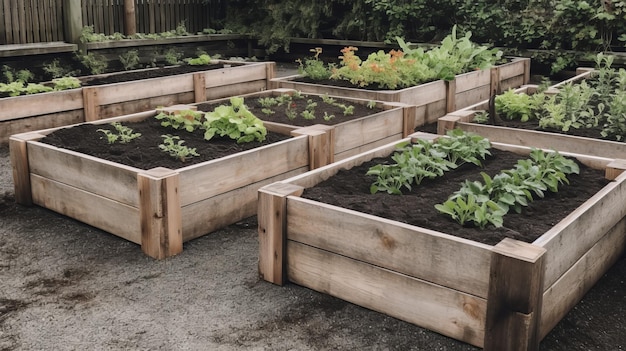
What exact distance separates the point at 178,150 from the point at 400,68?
3333 mm

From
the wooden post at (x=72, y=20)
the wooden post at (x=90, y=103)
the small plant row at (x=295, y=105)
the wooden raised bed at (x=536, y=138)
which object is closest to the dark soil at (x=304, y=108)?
the small plant row at (x=295, y=105)

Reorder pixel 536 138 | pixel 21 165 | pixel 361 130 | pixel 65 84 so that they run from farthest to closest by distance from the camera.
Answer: pixel 65 84 → pixel 361 130 → pixel 536 138 → pixel 21 165

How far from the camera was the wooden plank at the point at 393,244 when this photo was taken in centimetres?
301

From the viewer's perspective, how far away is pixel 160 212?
3982 mm

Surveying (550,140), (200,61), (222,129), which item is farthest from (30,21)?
(550,140)

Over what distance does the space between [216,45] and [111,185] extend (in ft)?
26.8

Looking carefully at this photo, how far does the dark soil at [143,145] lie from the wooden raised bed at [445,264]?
1.09 metres

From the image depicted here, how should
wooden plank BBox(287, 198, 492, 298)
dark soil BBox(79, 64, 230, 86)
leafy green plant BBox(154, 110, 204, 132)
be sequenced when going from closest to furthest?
wooden plank BBox(287, 198, 492, 298) < leafy green plant BBox(154, 110, 204, 132) < dark soil BBox(79, 64, 230, 86)

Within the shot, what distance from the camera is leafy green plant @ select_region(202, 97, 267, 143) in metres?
5.07

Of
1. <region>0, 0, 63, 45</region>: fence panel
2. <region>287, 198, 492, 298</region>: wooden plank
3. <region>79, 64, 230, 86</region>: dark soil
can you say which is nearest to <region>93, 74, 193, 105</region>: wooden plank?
<region>79, 64, 230, 86</region>: dark soil

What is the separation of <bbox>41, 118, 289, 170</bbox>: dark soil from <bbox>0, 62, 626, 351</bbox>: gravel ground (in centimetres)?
59

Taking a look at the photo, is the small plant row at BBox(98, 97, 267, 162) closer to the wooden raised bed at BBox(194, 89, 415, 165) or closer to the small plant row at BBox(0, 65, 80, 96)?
the wooden raised bed at BBox(194, 89, 415, 165)

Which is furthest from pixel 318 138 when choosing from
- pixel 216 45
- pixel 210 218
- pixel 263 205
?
pixel 216 45

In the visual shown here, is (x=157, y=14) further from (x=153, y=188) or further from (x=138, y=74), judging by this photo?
(x=153, y=188)
